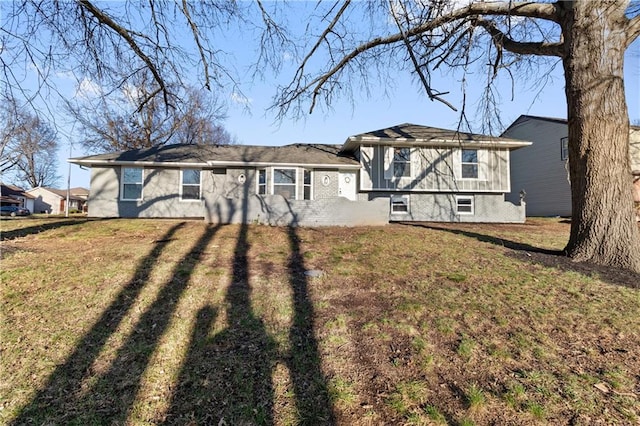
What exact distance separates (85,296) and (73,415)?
7.23 ft

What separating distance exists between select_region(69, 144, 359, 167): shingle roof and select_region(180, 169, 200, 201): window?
21.5 inches

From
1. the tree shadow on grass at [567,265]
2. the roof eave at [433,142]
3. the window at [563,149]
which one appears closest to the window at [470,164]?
the roof eave at [433,142]

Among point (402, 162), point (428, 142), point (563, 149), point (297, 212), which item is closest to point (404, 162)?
point (402, 162)

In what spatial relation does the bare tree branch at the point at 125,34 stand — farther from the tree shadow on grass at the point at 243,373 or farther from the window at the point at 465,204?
the window at the point at 465,204

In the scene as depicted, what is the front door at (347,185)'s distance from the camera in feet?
53.0

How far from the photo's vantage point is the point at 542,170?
847 inches

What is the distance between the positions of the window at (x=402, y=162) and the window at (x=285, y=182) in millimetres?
4671

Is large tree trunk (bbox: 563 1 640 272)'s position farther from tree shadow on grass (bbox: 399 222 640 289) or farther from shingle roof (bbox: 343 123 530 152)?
shingle roof (bbox: 343 123 530 152)

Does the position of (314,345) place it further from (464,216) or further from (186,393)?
(464,216)

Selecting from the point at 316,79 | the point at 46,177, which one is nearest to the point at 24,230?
the point at 316,79

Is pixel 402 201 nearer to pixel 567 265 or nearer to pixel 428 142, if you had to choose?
pixel 428 142

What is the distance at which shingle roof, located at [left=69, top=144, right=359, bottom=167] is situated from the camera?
603 inches

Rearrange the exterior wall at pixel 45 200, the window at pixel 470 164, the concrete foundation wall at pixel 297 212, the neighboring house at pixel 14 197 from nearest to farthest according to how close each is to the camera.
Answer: the concrete foundation wall at pixel 297 212
the window at pixel 470 164
the neighboring house at pixel 14 197
the exterior wall at pixel 45 200

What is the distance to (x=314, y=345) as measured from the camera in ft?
11.7
